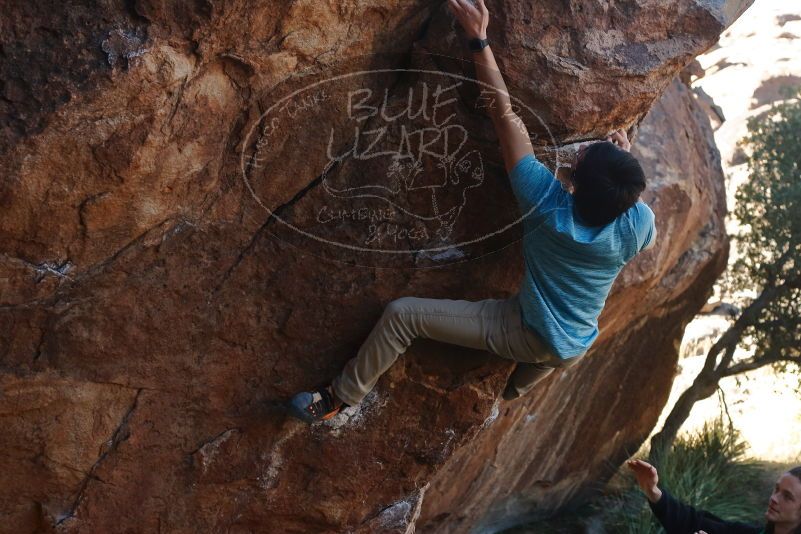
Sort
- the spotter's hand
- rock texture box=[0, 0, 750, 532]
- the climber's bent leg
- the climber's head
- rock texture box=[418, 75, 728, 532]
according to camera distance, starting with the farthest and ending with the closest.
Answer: rock texture box=[418, 75, 728, 532]
the climber's head
the climber's bent leg
the spotter's hand
rock texture box=[0, 0, 750, 532]

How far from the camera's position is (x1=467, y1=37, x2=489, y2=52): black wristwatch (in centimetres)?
368

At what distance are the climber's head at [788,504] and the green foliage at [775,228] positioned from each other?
513cm

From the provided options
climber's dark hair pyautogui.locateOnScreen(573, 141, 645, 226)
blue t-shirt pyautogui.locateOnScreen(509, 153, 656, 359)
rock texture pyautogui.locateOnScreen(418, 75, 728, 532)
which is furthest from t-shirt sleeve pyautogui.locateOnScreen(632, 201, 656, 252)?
rock texture pyautogui.locateOnScreen(418, 75, 728, 532)

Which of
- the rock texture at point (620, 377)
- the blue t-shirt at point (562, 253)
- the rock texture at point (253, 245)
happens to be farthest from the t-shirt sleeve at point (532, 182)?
the rock texture at point (620, 377)

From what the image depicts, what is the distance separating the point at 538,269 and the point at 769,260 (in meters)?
6.24

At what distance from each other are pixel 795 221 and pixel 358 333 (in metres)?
6.12

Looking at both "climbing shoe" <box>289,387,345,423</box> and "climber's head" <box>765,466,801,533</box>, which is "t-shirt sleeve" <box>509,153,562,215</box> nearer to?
"climbing shoe" <box>289,387,345,423</box>

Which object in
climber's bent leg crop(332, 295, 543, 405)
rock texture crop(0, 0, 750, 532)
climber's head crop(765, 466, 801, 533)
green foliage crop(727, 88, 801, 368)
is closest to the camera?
rock texture crop(0, 0, 750, 532)

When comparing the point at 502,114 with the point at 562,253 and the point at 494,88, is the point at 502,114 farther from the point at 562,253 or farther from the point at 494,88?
the point at 562,253

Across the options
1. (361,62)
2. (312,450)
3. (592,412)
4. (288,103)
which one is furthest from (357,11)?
(592,412)

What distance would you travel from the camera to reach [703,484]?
818 centimetres

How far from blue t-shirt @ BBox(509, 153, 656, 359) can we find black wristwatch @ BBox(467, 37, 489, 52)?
0.50 metres

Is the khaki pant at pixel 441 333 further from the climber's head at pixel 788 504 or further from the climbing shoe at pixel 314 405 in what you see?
the climber's head at pixel 788 504

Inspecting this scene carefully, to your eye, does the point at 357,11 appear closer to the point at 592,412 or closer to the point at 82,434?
the point at 82,434
